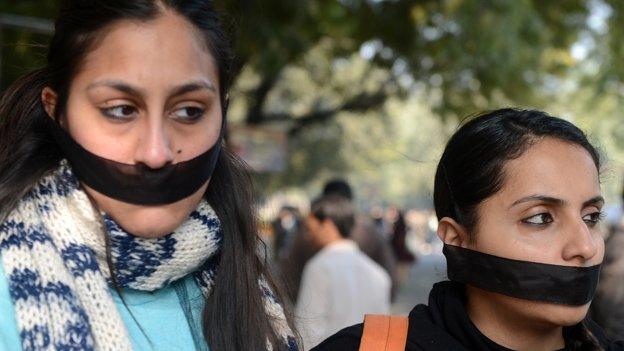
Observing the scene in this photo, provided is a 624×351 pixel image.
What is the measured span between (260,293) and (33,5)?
361 inches

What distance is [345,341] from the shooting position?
93.7 inches

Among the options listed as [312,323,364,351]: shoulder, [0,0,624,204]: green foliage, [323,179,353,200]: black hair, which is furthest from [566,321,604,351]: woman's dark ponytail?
[0,0,624,204]: green foliage

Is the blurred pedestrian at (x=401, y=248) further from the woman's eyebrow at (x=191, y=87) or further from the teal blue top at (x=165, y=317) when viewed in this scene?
the woman's eyebrow at (x=191, y=87)

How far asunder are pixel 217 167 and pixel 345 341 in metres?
0.56

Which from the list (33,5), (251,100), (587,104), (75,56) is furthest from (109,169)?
(251,100)

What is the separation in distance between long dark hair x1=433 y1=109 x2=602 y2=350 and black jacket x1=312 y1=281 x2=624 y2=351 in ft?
0.59

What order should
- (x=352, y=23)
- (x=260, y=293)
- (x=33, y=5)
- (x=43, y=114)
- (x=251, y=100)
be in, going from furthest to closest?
(x=251, y=100), (x=352, y=23), (x=33, y=5), (x=260, y=293), (x=43, y=114)

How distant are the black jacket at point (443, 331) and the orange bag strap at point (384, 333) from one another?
22 mm

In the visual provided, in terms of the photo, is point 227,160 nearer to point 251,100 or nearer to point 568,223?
point 568,223

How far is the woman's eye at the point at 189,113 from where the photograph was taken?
2.03 meters

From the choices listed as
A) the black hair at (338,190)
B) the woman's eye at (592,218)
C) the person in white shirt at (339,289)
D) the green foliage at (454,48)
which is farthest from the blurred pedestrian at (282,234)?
the woman's eye at (592,218)

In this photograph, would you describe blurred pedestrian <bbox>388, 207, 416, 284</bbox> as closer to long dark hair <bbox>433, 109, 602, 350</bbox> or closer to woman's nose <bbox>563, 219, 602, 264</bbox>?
long dark hair <bbox>433, 109, 602, 350</bbox>

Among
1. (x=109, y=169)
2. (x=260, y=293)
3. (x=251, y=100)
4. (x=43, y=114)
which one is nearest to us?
(x=109, y=169)

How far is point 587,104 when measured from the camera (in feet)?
39.1
